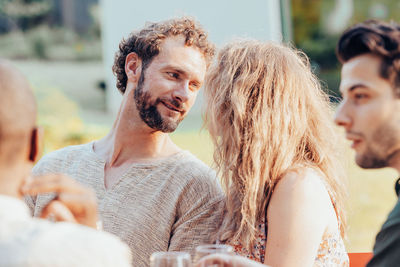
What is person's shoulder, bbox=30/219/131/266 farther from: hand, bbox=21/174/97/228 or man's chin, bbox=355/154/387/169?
man's chin, bbox=355/154/387/169

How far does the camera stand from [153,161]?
259 centimetres

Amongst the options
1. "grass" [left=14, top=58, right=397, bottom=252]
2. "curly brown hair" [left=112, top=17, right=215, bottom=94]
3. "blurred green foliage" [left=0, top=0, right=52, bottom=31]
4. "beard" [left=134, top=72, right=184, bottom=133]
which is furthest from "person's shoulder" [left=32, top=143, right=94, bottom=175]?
"blurred green foliage" [left=0, top=0, right=52, bottom=31]

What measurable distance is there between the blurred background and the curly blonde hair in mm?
4732

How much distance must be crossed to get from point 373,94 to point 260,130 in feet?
2.06

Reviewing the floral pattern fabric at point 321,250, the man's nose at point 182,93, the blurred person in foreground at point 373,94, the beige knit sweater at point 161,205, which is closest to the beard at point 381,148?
the blurred person in foreground at point 373,94

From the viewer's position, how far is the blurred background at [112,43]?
25.1ft

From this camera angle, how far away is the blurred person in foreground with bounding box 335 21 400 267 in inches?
61.0

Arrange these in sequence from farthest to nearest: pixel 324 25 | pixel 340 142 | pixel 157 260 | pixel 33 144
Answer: pixel 324 25 < pixel 340 142 < pixel 157 260 < pixel 33 144

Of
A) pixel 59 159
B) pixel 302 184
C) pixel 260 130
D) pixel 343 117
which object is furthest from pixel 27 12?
pixel 343 117

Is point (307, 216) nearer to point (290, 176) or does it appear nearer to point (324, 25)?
point (290, 176)

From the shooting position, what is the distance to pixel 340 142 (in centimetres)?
237

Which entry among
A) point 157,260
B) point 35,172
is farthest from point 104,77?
point 157,260


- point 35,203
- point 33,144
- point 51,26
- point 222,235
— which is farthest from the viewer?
point 51,26

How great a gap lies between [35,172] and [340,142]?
148 centimetres
